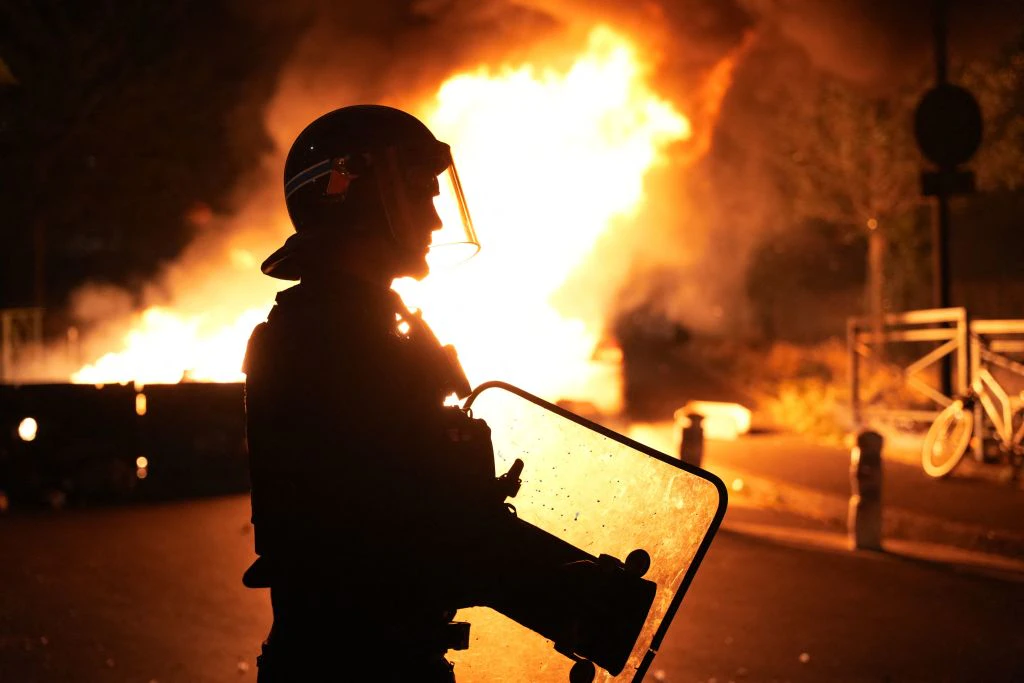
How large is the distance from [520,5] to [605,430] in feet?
35.1

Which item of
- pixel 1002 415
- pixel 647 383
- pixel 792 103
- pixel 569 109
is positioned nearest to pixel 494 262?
pixel 569 109

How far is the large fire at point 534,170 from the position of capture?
11648 mm

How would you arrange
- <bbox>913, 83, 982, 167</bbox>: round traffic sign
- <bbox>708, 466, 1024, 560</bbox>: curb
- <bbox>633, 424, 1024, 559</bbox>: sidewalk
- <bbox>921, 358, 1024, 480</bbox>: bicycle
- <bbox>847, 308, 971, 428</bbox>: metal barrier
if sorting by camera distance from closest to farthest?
<bbox>708, 466, 1024, 560</bbox>: curb
<bbox>633, 424, 1024, 559</bbox>: sidewalk
<bbox>921, 358, 1024, 480</bbox>: bicycle
<bbox>847, 308, 971, 428</bbox>: metal barrier
<bbox>913, 83, 982, 167</bbox>: round traffic sign

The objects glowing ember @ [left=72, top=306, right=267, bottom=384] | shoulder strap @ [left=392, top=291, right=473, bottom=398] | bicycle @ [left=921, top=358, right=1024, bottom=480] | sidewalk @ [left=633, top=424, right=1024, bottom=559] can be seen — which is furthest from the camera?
glowing ember @ [left=72, top=306, right=267, bottom=384]

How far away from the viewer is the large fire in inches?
459

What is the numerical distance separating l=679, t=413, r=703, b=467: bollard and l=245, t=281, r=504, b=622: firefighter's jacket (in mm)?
7782

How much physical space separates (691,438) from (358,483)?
7.96 meters

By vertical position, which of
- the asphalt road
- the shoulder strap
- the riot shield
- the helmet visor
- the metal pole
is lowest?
the asphalt road

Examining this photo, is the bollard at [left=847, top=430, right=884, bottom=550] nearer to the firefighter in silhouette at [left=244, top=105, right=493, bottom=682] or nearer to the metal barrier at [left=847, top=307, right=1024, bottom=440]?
the metal barrier at [left=847, top=307, right=1024, bottom=440]

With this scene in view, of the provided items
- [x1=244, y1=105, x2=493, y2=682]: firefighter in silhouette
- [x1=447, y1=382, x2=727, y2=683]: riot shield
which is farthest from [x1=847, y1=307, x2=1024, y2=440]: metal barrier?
[x1=244, y1=105, x2=493, y2=682]: firefighter in silhouette

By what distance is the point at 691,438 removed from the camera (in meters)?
9.31

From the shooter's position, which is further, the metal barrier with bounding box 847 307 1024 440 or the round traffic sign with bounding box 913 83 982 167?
the round traffic sign with bounding box 913 83 982 167

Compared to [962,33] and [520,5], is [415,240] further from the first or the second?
[962,33]

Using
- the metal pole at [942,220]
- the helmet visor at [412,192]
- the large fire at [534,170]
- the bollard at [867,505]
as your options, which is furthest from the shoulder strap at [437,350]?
the metal pole at [942,220]
